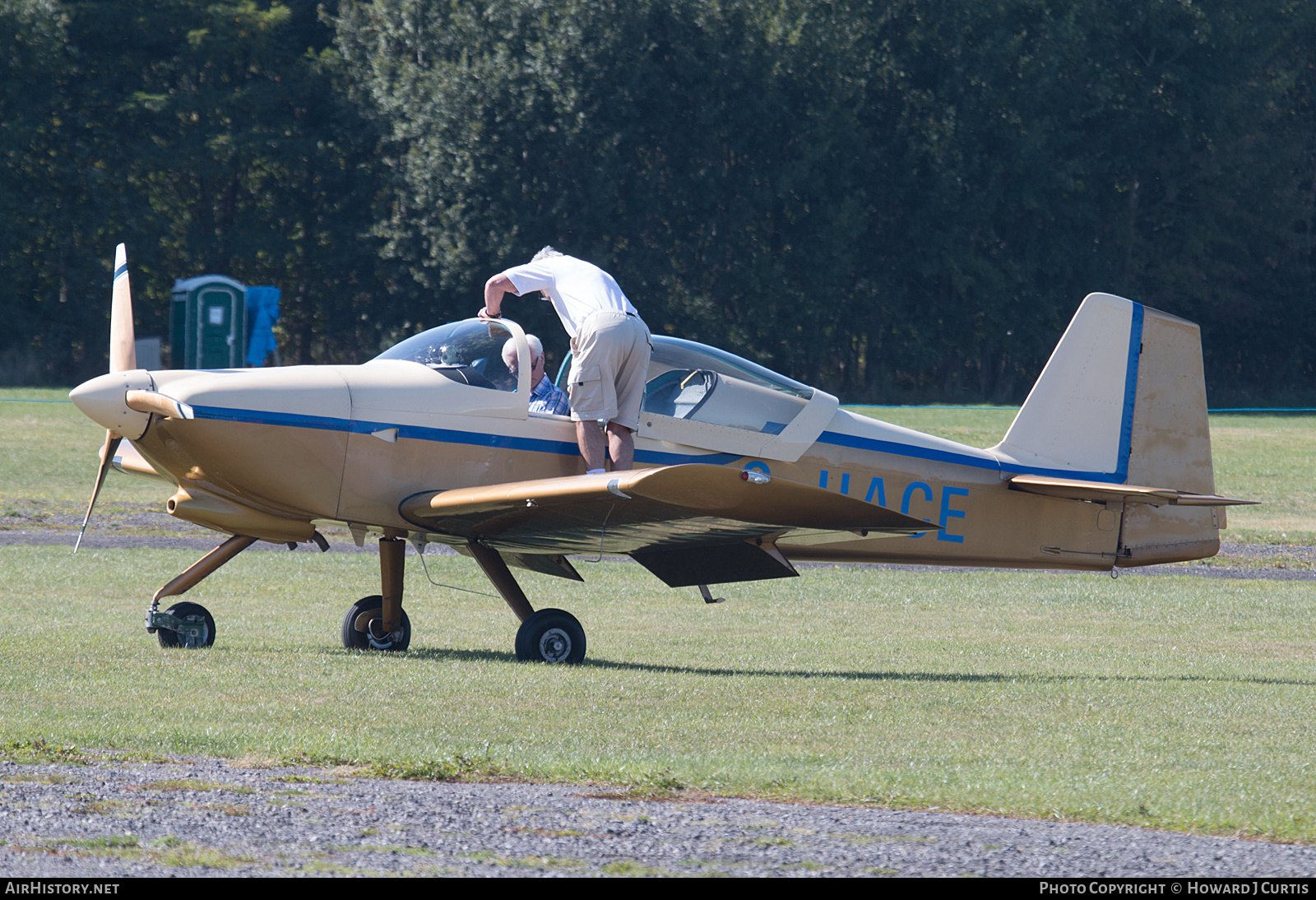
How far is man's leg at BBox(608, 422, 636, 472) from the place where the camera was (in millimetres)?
8727

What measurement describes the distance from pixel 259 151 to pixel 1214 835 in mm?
44206

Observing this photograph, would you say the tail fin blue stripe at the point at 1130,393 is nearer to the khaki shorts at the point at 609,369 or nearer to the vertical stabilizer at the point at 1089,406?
the vertical stabilizer at the point at 1089,406

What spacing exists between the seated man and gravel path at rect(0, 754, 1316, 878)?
4085mm

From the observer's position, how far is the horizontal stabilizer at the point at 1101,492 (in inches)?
367

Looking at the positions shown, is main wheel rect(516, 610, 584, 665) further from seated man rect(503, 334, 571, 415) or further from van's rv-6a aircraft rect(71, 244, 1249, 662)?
seated man rect(503, 334, 571, 415)

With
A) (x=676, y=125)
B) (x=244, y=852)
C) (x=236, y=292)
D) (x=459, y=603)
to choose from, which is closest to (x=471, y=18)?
(x=676, y=125)

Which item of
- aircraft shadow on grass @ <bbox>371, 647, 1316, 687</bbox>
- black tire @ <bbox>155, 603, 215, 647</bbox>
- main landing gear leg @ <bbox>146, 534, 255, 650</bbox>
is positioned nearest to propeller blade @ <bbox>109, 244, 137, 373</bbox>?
main landing gear leg @ <bbox>146, 534, 255, 650</bbox>

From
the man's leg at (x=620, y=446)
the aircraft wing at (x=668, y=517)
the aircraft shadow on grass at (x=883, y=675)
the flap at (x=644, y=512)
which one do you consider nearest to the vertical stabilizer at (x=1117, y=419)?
the aircraft shadow on grass at (x=883, y=675)

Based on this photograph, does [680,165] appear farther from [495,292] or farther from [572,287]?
[572,287]

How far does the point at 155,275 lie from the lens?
46375 millimetres

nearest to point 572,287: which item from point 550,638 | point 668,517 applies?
point 668,517

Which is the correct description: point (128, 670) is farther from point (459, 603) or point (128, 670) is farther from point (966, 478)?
point (966, 478)

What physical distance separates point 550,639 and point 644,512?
1.50m

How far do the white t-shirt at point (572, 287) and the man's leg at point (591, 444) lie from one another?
592 millimetres
